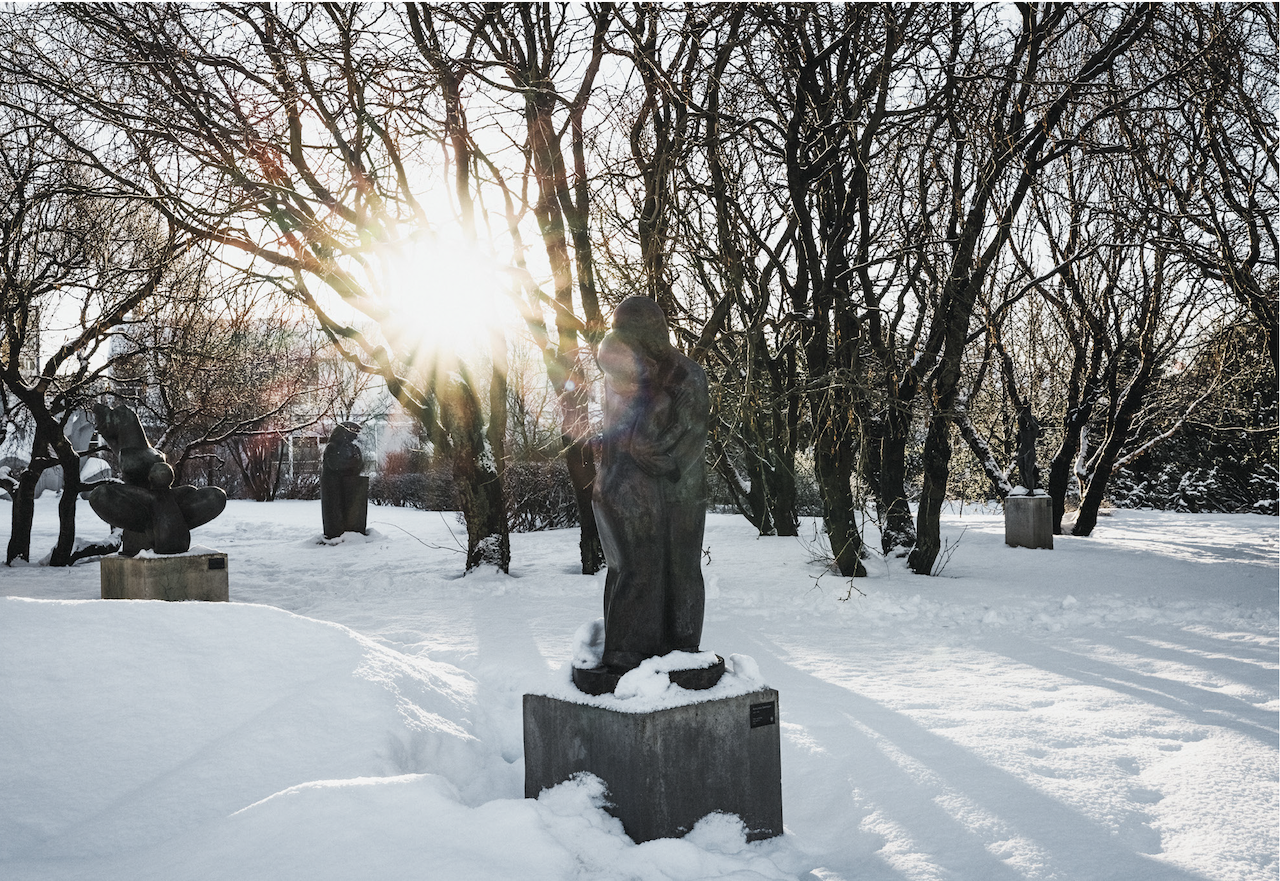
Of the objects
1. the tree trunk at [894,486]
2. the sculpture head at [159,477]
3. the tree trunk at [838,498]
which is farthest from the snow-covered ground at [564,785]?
the tree trunk at [894,486]

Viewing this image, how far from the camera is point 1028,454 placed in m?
15.1

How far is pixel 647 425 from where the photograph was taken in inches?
145

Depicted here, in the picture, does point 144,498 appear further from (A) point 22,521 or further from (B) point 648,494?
(B) point 648,494

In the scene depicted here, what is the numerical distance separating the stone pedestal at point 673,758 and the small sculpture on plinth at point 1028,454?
1233 cm

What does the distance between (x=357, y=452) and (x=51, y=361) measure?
18.2 ft

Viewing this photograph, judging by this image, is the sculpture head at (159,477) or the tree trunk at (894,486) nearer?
the sculpture head at (159,477)

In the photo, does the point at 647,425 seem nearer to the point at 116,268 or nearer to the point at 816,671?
the point at 816,671

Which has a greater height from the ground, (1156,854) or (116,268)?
(116,268)

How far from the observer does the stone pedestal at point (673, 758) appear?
337cm

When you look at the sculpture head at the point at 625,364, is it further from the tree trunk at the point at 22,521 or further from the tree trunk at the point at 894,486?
the tree trunk at the point at 22,521

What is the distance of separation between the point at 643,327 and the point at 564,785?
2015mm

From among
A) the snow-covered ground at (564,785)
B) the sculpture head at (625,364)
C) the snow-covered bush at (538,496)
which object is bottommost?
the snow-covered ground at (564,785)

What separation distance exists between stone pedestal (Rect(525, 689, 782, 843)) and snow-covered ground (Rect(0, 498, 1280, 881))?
0.10m

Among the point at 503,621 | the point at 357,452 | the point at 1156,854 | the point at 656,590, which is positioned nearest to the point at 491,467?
the point at 503,621
